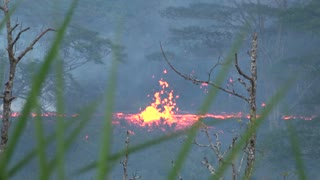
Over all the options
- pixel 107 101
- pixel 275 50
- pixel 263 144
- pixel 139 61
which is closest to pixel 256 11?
pixel 275 50

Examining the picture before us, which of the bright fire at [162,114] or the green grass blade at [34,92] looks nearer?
the green grass blade at [34,92]

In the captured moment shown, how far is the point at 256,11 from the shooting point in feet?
68.6

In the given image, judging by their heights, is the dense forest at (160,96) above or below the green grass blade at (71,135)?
above

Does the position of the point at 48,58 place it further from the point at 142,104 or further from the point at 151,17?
the point at 151,17

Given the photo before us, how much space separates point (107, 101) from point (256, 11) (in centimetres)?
2109

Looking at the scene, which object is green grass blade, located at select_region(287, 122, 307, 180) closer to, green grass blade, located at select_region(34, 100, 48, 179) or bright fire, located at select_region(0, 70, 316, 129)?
green grass blade, located at select_region(34, 100, 48, 179)

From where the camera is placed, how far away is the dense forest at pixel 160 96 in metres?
0.48

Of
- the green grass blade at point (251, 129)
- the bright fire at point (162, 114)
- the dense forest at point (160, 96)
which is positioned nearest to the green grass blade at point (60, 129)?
the dense forest at point (160, 96)

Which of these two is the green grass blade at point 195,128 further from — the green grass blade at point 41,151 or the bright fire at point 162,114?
the bright fire at point 162,114

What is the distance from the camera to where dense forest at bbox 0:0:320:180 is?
478 mm

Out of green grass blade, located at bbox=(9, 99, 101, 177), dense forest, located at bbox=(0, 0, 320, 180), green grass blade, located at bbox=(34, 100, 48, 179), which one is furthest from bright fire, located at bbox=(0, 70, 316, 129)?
green grass blade, located at bbox=(34, 100, 48, 179)

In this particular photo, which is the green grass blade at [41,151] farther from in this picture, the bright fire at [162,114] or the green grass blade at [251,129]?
the bright fire at [162,114]

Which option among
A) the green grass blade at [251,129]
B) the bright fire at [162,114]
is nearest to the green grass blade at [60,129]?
the green grass blade at [251,129]

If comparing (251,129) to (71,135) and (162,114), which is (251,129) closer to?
(71,135)
